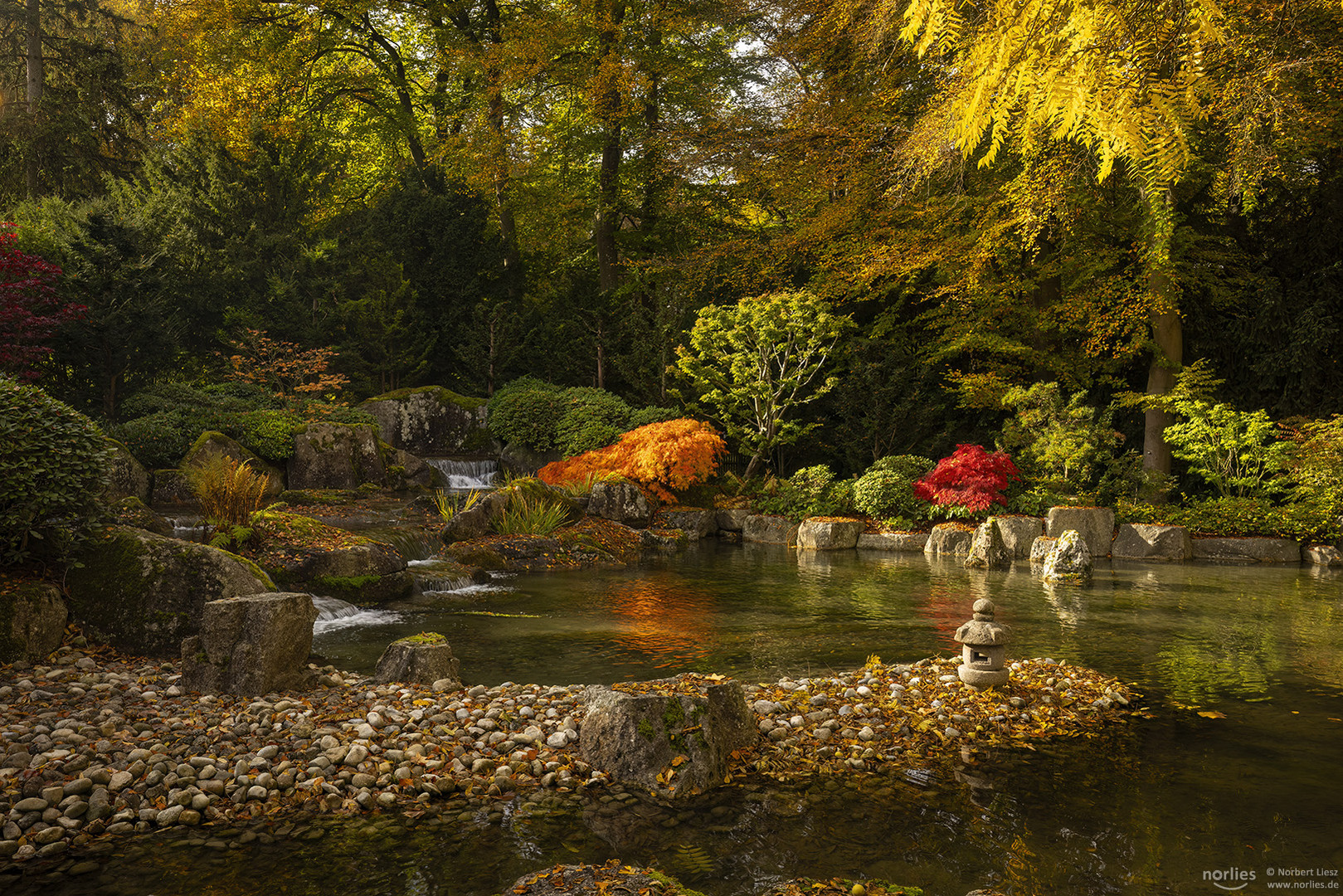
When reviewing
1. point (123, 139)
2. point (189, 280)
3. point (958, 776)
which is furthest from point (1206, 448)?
point (123, 139)

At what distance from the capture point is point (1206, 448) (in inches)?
504

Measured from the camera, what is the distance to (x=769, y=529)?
14.3 metres

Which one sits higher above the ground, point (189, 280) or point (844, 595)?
point (189, 280)

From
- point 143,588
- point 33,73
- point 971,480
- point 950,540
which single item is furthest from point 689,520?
point 33,73

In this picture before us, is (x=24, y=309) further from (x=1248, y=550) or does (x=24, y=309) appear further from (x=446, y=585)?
(x=1248, y=550)

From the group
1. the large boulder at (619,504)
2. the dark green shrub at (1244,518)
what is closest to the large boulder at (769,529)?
the large boulder at (619,504)

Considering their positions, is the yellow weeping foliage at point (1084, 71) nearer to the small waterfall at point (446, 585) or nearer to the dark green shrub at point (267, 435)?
the small waterfall at point (446, 585)

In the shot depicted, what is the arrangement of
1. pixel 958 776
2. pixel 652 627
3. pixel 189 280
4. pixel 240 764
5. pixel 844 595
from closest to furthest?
pixel 240 764 → pixel 958 776 → pixel 652 627 → pixel 844 595 → pixel 189 280

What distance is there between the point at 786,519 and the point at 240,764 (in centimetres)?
1111

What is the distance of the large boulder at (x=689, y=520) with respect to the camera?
14.2 m

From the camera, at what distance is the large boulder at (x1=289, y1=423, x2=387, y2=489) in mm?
13484

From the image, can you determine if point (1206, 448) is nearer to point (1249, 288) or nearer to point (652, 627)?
point (1249, 288)

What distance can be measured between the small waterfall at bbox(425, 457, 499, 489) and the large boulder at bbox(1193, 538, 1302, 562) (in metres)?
11.9

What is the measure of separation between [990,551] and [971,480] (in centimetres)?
163
